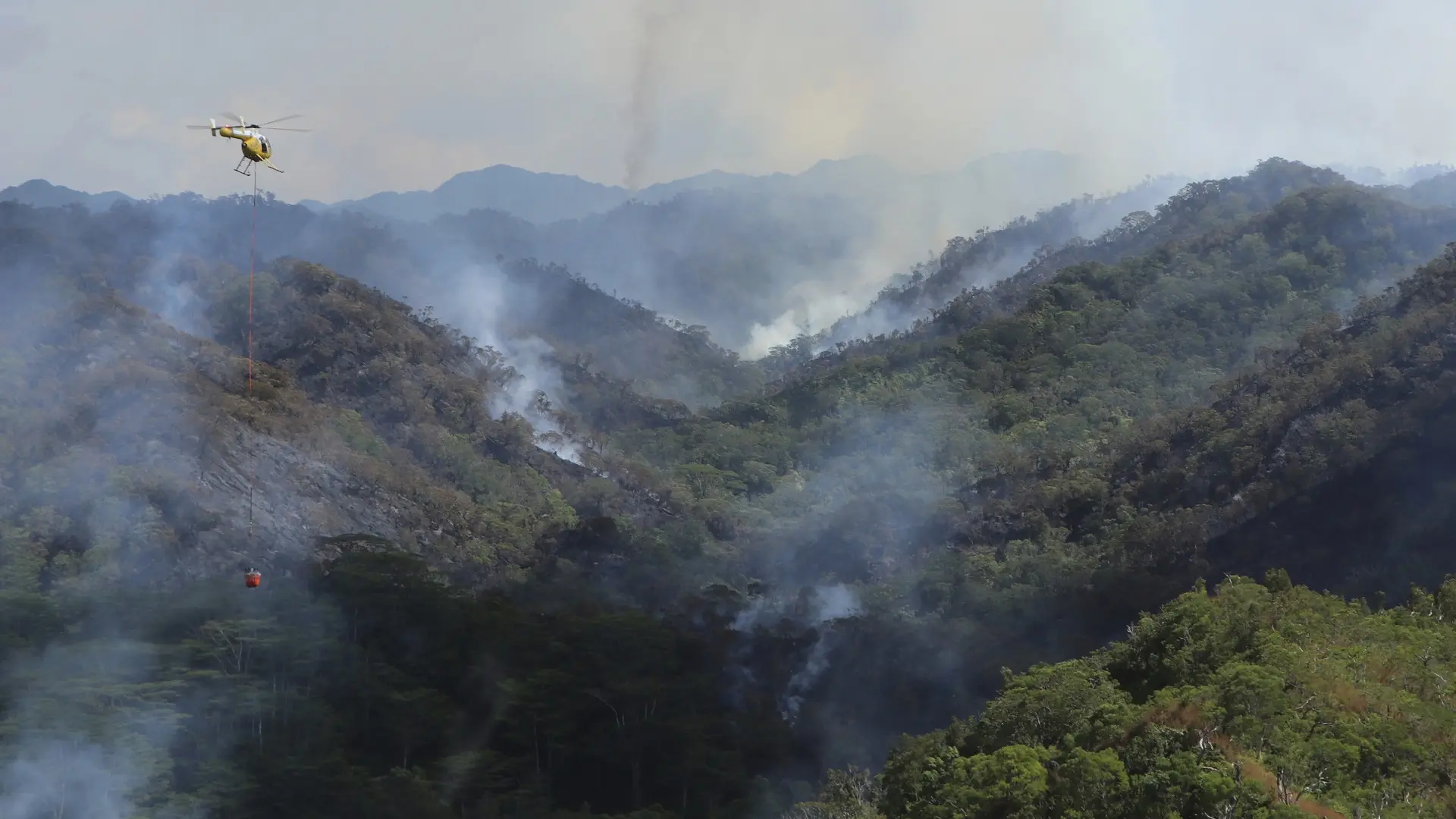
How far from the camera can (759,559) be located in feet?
213

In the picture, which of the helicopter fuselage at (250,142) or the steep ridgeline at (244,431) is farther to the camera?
the steep ridgeline at (244,431)

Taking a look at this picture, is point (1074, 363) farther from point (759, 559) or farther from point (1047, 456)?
point (759, 559)

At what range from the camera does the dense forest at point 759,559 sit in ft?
94.7

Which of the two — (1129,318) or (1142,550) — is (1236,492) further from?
(1129,318)

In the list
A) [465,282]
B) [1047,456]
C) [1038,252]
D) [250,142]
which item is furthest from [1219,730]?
[465,282]

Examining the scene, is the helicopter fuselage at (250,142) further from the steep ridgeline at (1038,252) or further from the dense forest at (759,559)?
the steep ridgeline at (1038,252)

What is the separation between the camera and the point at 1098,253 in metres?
116

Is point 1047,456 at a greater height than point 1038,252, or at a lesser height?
lesser

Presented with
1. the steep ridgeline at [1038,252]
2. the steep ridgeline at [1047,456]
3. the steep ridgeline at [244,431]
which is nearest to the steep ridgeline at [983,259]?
the steep ridgeline at [1038,252]

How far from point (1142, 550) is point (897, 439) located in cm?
2822

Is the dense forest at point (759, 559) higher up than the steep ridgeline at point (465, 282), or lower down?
lower down

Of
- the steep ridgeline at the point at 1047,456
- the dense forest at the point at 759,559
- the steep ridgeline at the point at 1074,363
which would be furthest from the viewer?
the steep ridgeline at the point at 1074,363

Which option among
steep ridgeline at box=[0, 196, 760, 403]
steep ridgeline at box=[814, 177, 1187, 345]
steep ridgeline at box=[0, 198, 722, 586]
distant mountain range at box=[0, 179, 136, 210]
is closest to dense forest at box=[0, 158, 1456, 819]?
steep ridgeline at box=[0, 198, 722, 586]

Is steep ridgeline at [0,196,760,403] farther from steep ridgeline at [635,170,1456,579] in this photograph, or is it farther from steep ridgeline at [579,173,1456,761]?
steep ridgeline at [579,173,1456,761]
